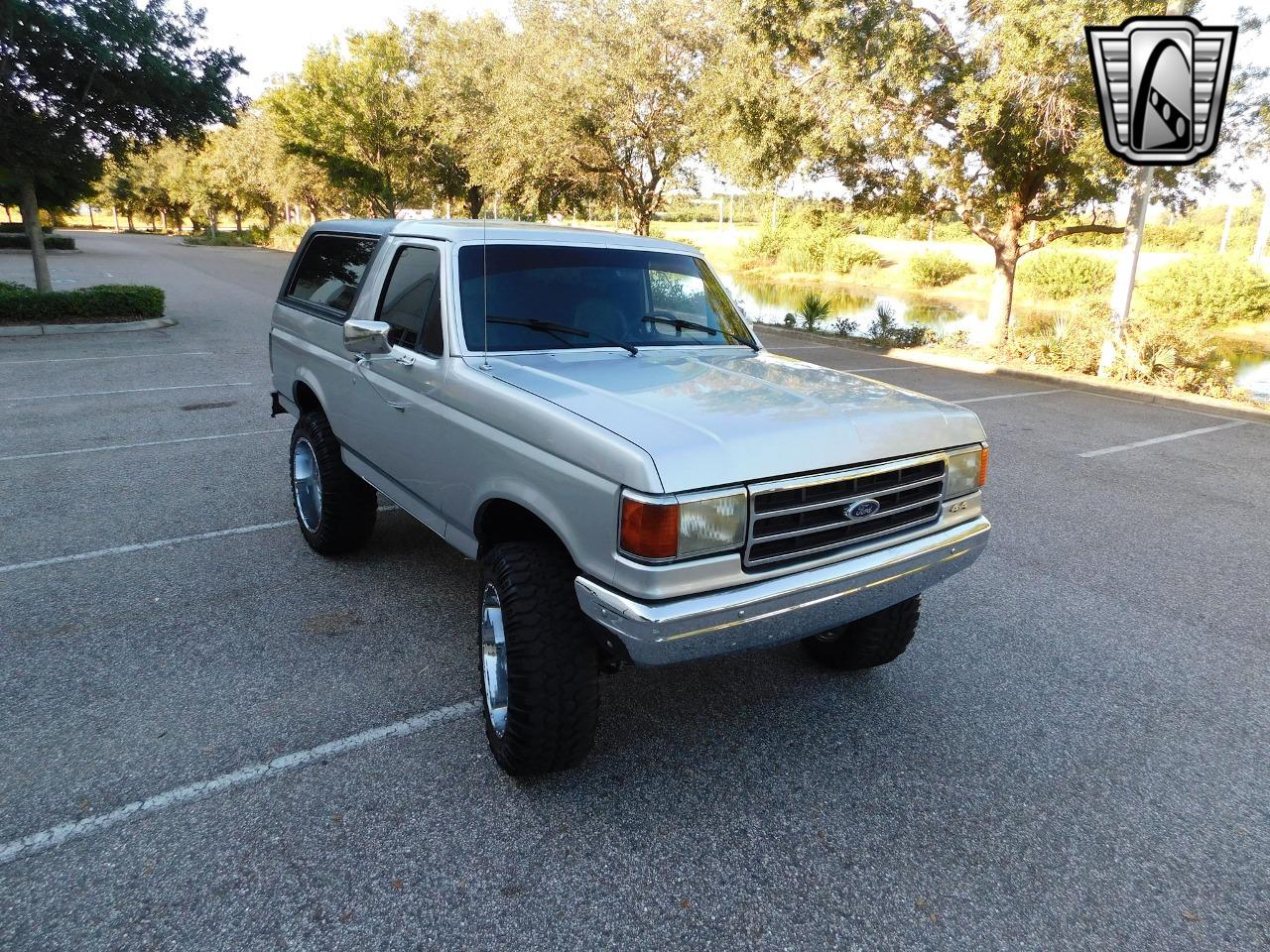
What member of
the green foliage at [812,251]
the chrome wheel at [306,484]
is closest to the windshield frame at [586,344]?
the chrome wheel at [306,484]

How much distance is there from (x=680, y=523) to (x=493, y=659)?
44.3 inches

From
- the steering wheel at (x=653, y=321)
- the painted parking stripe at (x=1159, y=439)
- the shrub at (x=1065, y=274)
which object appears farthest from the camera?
the shrub at (x=1065, y=274)

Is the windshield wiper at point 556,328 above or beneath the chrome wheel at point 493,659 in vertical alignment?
above

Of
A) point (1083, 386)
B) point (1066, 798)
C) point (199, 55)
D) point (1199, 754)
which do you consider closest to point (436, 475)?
point (1066, 798)

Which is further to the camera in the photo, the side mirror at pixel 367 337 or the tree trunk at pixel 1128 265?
the tree trunk at pixel 1128 265

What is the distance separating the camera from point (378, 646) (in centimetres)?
389

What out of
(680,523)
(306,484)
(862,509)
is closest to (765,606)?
(680,523)

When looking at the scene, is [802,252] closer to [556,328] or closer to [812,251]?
[812,251]

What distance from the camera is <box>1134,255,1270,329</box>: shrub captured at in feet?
79.3

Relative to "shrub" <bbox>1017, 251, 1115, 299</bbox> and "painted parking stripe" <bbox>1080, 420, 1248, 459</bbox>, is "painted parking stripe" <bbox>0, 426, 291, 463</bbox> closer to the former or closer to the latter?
"painted parking stripe" <bbox>1080, 420, 1248, 459</bbox>

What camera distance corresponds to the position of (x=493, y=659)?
308 centimetres

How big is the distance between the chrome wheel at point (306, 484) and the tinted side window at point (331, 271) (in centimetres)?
90

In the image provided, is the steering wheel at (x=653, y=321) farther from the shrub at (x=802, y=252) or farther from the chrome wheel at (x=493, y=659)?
the shrub at (x=802, y=252)

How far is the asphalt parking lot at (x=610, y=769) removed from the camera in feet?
7.89
